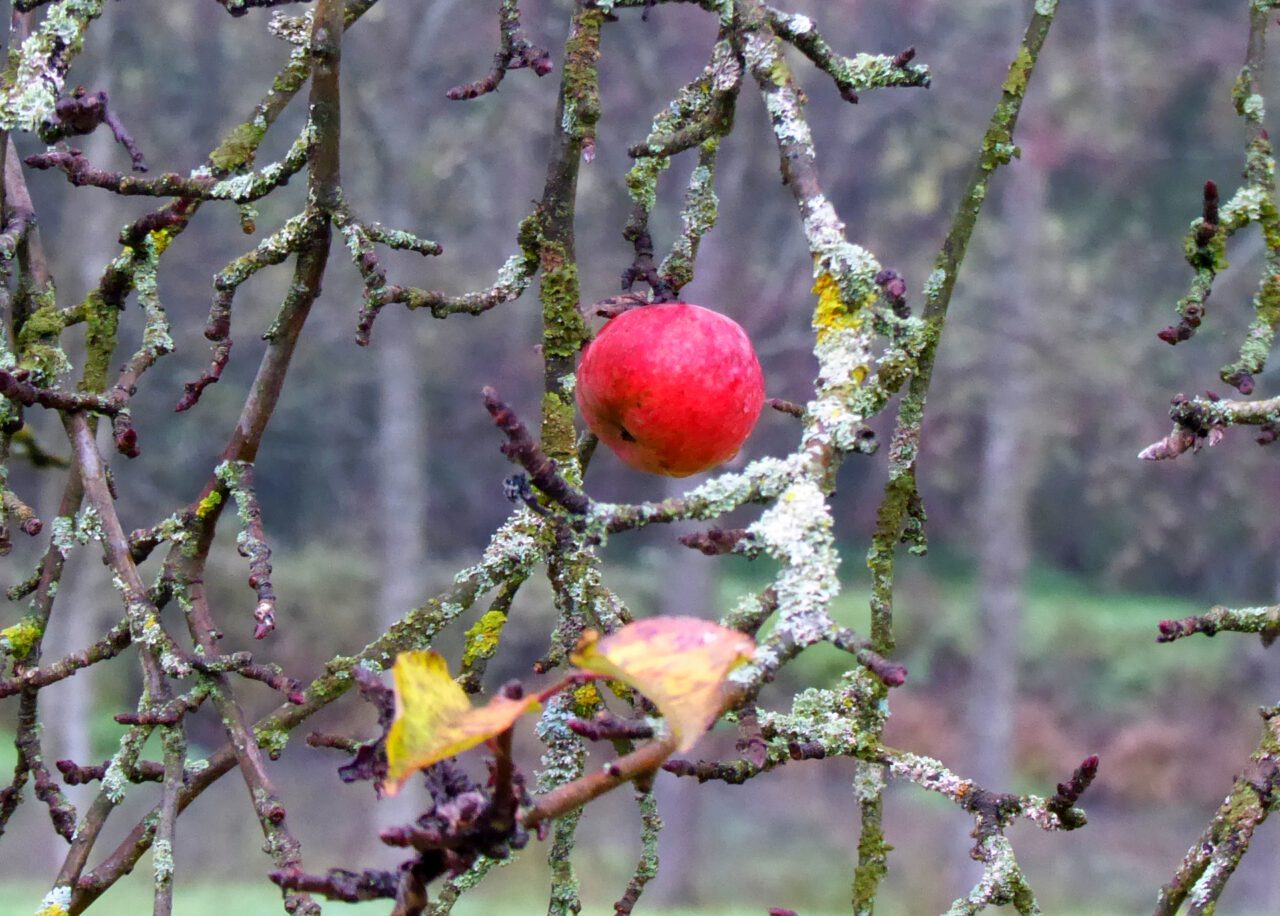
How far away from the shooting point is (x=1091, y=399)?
8.86m

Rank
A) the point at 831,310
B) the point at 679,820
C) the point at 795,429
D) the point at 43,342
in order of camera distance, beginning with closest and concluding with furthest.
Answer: the point at 831,310
the point at 43,342
the point at 679,820
the point at 795,429

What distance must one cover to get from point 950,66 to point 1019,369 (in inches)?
66.2

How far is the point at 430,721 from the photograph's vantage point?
0.52m

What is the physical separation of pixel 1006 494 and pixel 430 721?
6.01 m

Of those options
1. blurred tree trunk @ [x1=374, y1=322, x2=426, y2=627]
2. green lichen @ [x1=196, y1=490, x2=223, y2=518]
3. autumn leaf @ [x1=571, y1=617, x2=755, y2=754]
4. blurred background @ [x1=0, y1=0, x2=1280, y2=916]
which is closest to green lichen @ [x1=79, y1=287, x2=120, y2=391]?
green lichen @ [x1=196, y1=490, x2=223, y2=518]

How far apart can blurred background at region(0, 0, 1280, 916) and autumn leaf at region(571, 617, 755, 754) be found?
5473mm

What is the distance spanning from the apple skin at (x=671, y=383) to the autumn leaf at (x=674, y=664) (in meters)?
0.57

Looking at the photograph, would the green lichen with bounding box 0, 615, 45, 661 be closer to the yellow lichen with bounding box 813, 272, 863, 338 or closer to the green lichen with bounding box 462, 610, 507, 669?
→ the green lichen with bounding box 462, 610, 507, 669

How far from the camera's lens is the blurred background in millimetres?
6340

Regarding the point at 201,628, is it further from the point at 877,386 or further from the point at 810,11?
the point at 810,11

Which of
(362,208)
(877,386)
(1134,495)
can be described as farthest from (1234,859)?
(1134,495)

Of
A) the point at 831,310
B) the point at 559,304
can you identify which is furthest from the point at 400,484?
the point at 831,310

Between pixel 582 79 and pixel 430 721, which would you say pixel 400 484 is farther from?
pixel 430 721

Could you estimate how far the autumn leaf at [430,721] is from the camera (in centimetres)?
51
